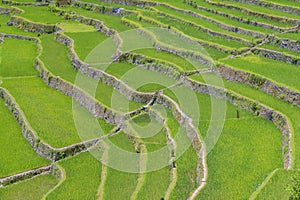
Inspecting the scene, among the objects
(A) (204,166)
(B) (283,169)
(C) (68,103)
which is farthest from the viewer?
(C) (68,103)

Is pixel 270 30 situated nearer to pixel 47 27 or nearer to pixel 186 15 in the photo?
pixel 186 15

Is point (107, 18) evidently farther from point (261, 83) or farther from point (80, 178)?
point (80, 178)

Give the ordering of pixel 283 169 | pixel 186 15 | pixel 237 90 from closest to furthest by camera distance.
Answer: pixel 283 169
pixel 237 90
pixel 186 15

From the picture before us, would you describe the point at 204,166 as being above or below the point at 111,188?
above

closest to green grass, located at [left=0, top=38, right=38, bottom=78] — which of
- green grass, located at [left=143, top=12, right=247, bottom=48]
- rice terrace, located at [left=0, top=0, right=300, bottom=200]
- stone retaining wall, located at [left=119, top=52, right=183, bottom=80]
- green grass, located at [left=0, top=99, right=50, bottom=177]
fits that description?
rice terrace, located at [left=0, top=0, right=300, bottom=200]

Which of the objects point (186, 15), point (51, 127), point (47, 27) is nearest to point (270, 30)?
point (186, 15)

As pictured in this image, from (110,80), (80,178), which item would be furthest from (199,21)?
(80,178)

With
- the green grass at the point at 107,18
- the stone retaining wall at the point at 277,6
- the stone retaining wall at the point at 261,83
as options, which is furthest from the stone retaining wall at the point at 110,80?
the stone retaining wall at the point at 277,6
